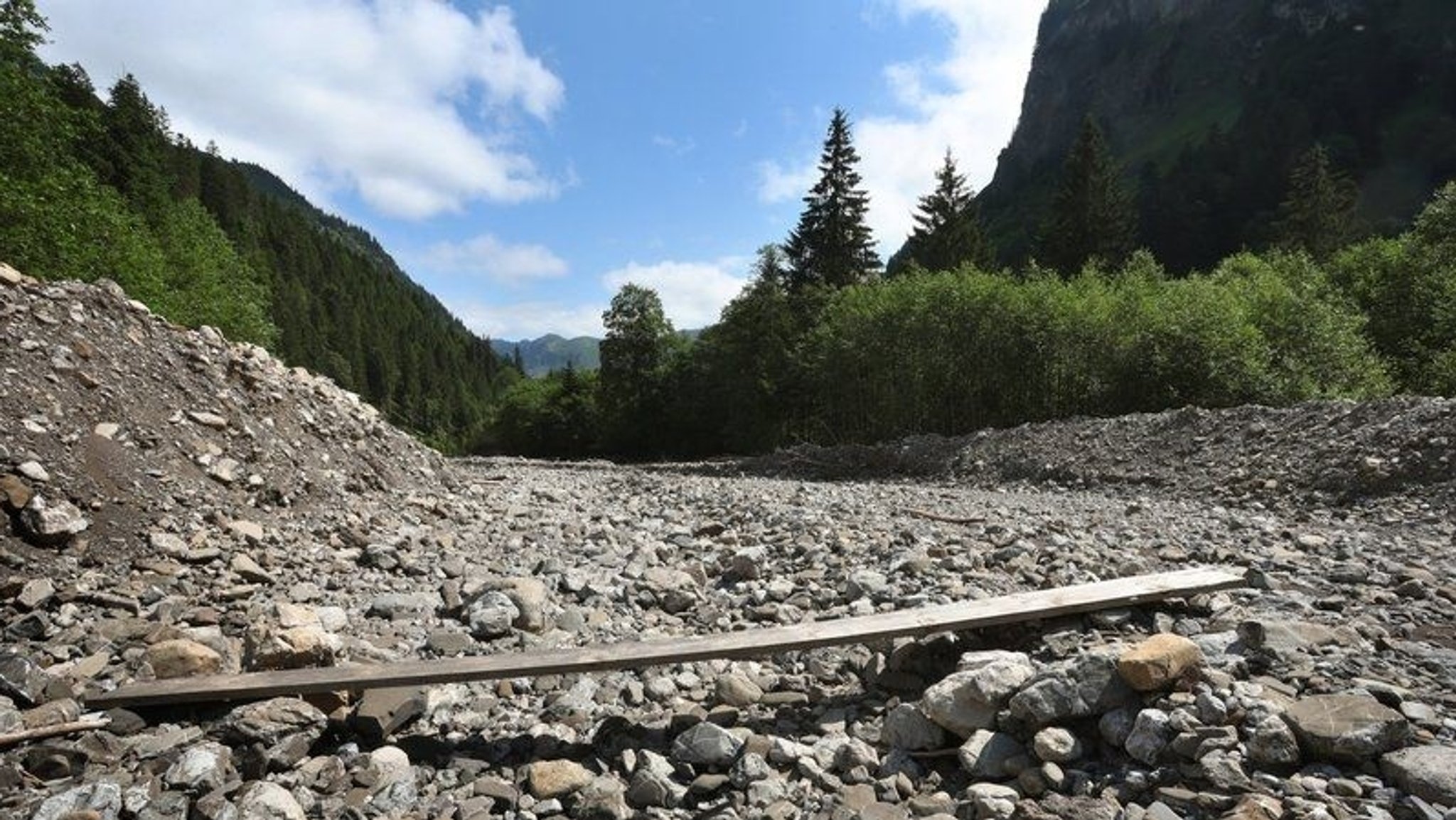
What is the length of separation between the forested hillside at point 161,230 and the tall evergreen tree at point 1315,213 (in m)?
48.4

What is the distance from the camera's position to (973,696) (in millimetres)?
2783

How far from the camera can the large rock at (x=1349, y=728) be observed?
2.26m

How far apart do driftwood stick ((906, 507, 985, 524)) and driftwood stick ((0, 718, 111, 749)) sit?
21.0ft

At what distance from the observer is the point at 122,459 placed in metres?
4.82

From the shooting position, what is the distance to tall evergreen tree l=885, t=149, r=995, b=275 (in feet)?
120

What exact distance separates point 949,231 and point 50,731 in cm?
3903

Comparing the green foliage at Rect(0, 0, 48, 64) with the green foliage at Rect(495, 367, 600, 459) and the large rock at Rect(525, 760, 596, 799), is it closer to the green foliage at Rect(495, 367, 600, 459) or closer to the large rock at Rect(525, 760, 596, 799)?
the large rock at Rect(525, 760, 596, 799)

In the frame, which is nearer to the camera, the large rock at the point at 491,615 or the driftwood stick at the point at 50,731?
the driftwood stick at the point at 50,731

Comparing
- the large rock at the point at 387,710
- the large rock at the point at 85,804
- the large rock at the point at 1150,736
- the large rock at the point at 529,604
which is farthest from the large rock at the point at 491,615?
the large rock at the point at 1150,736

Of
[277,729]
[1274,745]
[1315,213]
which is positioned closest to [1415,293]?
[1315,213]

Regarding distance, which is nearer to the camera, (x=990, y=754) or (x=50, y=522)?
(x=990, y=754)

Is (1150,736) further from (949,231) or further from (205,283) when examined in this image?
(949,231)

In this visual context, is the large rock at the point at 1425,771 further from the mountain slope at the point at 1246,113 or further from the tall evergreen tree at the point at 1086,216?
the mountain slope at the point at 1246,113

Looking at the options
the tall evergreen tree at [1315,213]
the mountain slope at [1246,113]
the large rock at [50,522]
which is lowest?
the large rock at [50,522]
